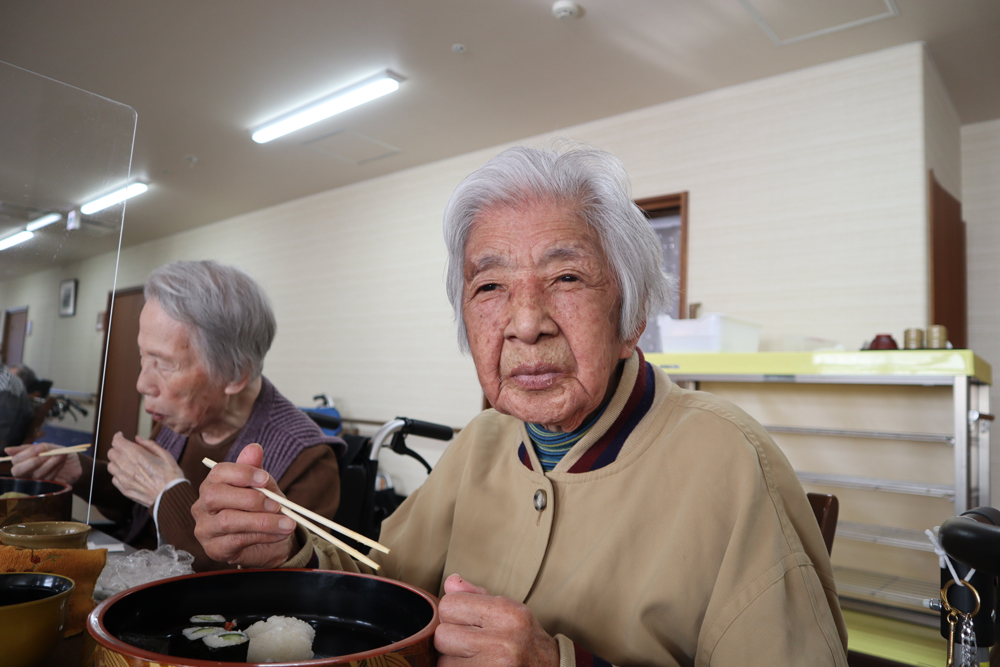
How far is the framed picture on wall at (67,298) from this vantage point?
2.87 ft

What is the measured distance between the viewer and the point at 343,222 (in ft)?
21.6

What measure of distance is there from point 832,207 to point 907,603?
208 centimetres

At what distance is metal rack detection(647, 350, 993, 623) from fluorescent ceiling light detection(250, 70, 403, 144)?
270 cm

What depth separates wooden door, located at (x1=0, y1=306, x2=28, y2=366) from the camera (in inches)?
32.1

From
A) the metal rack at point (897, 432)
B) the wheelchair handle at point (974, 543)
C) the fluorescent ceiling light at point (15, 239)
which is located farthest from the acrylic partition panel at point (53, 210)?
the metal rack at point (897, 432)

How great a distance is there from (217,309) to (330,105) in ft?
11.5

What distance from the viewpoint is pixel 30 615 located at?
0.55m

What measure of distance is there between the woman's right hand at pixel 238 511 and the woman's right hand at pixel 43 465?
0.84ft

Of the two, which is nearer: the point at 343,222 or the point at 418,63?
the point at 418,63

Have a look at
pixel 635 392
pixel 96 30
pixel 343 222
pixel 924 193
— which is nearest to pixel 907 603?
pixel 924 193

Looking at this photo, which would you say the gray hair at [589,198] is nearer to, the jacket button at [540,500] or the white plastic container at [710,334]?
the jacket button at [540,500]

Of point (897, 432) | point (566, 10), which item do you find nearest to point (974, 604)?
point (897, 432)

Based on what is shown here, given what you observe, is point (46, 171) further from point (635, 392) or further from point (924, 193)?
point (924, 193)

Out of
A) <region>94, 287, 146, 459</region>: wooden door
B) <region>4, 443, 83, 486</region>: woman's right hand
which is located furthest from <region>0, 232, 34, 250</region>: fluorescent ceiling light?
<region>4, 443, 83, 486</region>: woman's right hand
